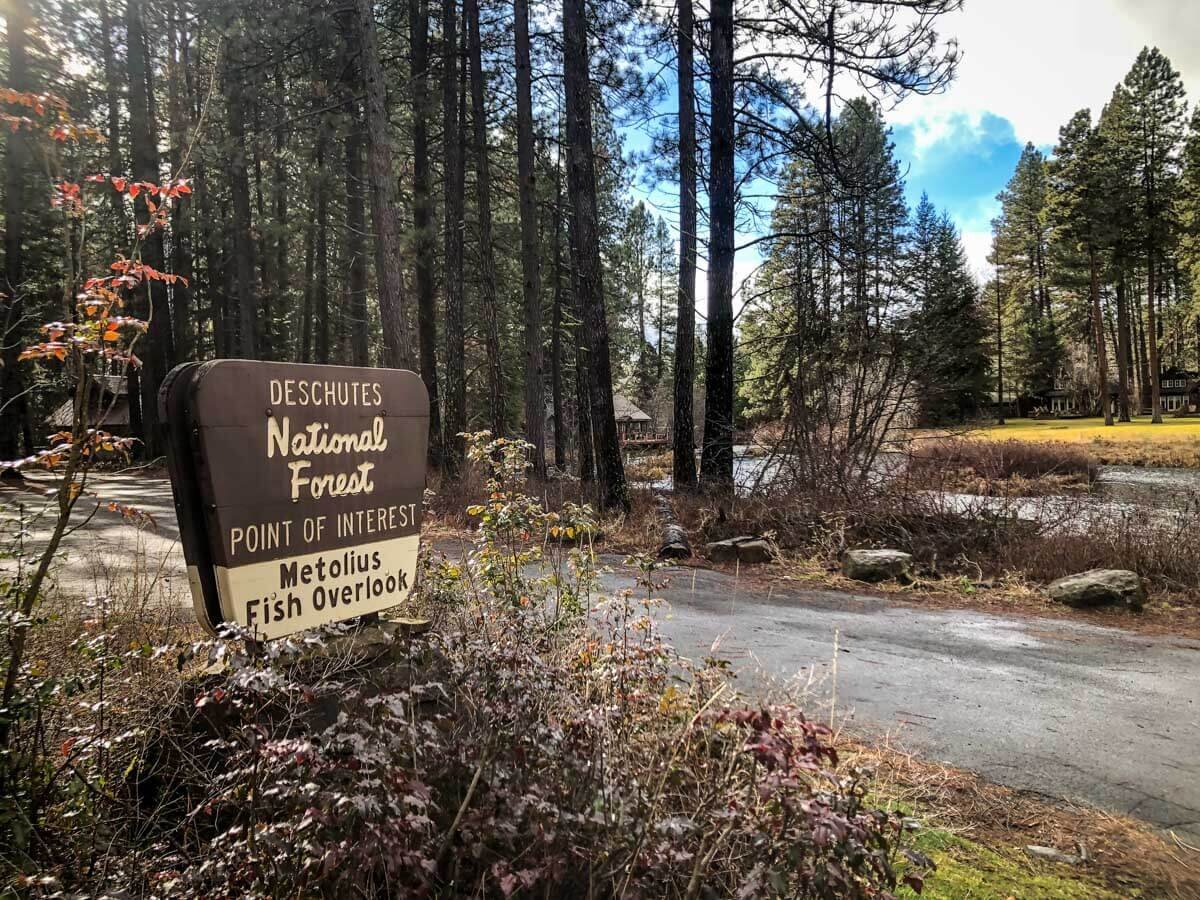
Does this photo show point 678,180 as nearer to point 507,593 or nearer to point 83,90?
point 507,593

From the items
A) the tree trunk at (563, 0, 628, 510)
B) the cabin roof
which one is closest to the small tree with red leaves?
the tree trunk at (563, 0, 628, 510)

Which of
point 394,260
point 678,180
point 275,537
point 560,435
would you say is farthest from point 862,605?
point 560,435

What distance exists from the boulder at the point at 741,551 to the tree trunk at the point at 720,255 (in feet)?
10.2

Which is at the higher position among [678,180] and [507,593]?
[678,180]

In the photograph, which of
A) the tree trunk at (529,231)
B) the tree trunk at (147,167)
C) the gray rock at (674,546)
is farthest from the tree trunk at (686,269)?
the tree trunk at (147,167)

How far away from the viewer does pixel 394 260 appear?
9266mm

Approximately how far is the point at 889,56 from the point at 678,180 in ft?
17.2

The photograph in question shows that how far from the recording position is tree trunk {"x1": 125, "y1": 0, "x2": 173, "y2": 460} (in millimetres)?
18469

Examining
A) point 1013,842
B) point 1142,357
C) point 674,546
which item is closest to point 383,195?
point 674,546

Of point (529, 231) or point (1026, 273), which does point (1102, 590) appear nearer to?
point (529, 231)

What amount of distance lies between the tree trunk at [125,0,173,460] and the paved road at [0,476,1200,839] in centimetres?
1554

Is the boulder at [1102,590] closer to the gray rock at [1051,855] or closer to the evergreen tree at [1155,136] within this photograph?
the gray rock at [1051,855]

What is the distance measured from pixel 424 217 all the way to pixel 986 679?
15.9m

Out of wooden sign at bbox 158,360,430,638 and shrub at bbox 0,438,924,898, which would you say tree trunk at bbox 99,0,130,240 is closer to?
wooden sign at bbox 158,360,430,638
